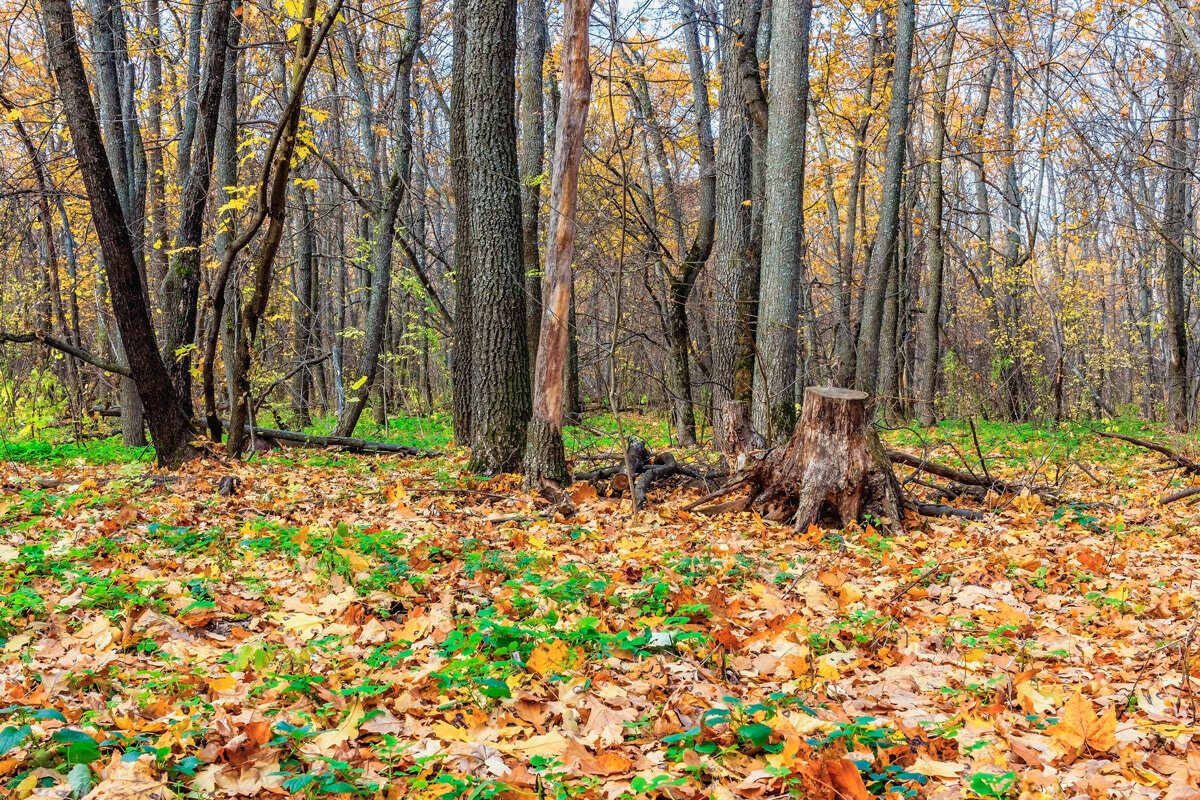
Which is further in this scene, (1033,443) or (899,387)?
(899,387)

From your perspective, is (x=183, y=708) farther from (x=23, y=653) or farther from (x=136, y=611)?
(x=136, y=611)

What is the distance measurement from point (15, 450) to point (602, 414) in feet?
37.8

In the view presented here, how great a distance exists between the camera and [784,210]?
8.39m

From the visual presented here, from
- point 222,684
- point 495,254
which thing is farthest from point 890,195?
point 222,684

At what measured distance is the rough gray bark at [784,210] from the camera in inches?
326

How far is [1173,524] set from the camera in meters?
6.05

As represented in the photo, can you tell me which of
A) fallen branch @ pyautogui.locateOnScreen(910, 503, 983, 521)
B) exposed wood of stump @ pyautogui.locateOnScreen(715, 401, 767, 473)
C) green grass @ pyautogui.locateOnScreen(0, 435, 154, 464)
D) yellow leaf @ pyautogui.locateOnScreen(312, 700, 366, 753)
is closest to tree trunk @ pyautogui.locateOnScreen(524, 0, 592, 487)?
exposed wood of stump @ pyautogui.locateOnScreen(715, 401, 767, 473)

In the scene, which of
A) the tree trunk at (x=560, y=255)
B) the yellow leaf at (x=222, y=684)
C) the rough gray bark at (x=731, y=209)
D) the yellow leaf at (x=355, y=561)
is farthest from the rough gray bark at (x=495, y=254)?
the yellow leaf at (x=222, y=684)

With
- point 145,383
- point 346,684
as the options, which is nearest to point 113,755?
point 346,684

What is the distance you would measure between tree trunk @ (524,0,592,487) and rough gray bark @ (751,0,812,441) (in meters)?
2.51

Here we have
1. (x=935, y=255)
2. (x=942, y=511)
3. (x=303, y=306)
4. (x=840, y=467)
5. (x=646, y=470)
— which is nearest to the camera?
(x=840, y=467)

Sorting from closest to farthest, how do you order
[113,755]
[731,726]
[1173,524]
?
[113,755], [731,726], [1173,524]

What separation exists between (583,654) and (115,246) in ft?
23.2

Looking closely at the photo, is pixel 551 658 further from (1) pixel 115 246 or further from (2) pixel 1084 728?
(1) pixel 115 246
